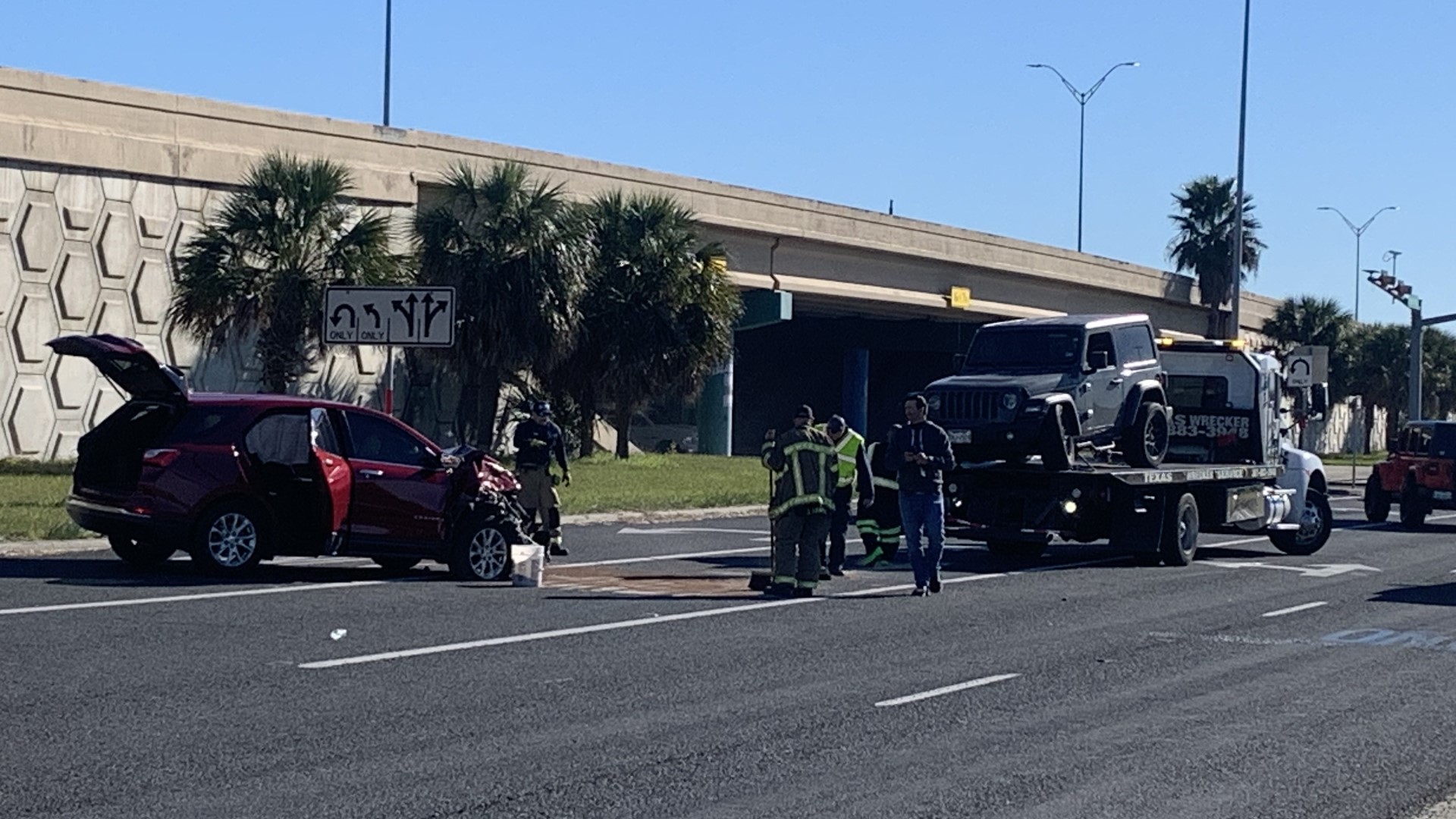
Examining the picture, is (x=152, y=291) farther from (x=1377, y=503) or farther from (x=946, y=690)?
(x=946, y=690)

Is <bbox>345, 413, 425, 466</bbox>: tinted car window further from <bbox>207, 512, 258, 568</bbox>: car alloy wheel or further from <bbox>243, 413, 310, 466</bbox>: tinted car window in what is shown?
<bbox>207, 512, 258, 568</bbox>: car alloy wheel

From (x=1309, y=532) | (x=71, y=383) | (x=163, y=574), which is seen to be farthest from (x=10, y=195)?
(x=1309, y=532)

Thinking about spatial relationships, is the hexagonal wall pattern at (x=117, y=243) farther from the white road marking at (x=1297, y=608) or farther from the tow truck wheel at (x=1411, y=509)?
the white road marking at (x=1297, y=608)

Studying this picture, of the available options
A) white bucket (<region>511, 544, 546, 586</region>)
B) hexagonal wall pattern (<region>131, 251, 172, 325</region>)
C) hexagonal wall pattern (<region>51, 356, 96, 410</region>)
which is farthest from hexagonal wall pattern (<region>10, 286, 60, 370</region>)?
white bucket (<region>511, 544, 546, 586</region>)

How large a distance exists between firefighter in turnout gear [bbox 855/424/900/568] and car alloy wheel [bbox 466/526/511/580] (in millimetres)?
4110

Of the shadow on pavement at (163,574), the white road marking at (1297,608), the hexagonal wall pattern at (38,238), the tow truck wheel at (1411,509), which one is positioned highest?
the hexagonal wall pattern at (38,238)

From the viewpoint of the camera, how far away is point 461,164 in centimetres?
4138

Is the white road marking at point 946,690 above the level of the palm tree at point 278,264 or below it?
below

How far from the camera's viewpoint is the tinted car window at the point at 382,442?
17.0 metres

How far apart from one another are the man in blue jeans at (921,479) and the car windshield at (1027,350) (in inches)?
224

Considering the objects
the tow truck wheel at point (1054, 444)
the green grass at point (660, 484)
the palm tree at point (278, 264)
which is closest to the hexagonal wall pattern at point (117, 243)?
the palm tree at point (278, 264)

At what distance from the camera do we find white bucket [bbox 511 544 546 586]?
1703cm

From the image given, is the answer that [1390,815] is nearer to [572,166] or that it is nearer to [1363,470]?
[572,166]

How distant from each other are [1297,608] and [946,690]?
6.67 m
